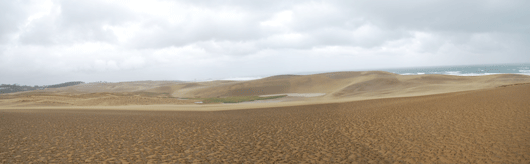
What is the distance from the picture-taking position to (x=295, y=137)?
1148 centimetres

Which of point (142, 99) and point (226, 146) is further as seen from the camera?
point (142, 99)

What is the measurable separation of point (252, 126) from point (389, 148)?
6.58 m

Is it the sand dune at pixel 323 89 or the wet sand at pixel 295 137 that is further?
the sand dune at pixel 323 89

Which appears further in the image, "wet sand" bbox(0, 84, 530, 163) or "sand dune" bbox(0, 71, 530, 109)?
"sand dune" bbox(0, 71, 530, 109)

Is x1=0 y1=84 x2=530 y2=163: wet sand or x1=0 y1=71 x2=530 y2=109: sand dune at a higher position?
x1=0 y1=71 x2=530 y2=109: sand dune

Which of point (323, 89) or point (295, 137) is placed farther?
point (323, 89)

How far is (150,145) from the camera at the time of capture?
1043 centimetres

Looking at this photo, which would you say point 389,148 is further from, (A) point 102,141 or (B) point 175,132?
(A) point 102,141

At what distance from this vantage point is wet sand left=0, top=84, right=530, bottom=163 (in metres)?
8.70

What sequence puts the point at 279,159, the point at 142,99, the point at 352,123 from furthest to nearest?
the point at 142,99, the point at 352,123, the point at 279,159

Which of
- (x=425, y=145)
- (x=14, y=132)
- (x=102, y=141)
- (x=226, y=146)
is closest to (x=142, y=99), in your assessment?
(x=14, y=132)

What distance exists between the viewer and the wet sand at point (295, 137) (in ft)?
28.6

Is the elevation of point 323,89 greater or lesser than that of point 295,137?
greater

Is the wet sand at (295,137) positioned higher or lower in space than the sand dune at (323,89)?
lower
